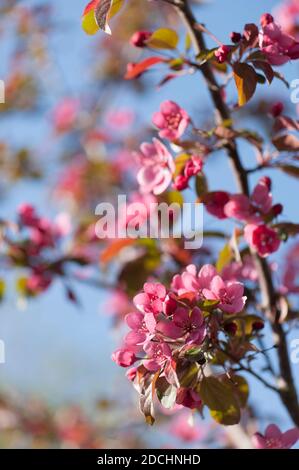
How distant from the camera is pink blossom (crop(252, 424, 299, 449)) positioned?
1.22 metres

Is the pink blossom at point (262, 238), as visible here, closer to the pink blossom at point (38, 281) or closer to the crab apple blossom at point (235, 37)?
the crab apple blossom at point (235, 37)

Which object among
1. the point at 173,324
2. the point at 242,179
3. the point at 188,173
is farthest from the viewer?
the point at 242,179

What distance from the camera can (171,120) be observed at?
4.41 feet

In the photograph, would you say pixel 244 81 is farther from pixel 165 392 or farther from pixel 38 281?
pixel 38 281

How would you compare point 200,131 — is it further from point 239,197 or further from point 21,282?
point 21,282

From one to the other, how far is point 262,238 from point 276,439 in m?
0.36

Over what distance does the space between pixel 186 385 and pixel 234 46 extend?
0.56 metres

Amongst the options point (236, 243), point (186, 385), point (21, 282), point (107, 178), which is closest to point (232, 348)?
point (186, 385)

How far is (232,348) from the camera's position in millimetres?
1207

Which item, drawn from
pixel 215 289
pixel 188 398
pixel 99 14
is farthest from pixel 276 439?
pixel 99 14

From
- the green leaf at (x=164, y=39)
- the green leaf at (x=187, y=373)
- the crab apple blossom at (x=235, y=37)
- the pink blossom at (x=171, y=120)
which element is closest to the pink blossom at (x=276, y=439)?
the green leaf at (x=187, y=373)

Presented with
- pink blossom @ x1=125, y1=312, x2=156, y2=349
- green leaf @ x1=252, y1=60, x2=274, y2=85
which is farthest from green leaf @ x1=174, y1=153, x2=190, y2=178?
pink blossom @ x1=125, y1=312, x2=156, y2=349

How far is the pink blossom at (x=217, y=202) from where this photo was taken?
1361mm

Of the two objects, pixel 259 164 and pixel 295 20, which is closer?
pixel 259 164
